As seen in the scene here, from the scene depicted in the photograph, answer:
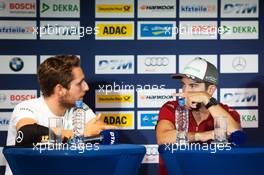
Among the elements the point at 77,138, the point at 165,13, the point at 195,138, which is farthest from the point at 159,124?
the point at 165,13

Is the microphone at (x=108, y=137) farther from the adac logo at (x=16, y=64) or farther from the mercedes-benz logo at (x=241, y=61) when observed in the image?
the mercedes-benz logo at (x=241, y=61)

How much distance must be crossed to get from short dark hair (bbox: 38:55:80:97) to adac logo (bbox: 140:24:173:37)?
0.88 metres

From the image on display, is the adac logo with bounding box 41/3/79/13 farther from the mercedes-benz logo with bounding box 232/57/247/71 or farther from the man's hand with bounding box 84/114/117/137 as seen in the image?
the man's hand with bounding box 84/114/117/137

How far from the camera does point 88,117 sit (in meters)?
3.05

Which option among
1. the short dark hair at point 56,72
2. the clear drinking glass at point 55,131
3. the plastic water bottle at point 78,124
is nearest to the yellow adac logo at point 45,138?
the clear drinking glass at point 55,131

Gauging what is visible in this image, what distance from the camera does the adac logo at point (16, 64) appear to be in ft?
11.9

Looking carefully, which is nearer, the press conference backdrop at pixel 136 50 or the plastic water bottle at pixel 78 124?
the plastic water bottle at pixel 78 124

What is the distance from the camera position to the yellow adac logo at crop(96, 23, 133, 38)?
3.64 metres

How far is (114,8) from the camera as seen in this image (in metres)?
3.65

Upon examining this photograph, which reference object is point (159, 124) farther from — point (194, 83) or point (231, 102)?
point (231, 102)

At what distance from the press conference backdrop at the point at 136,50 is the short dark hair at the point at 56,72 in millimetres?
748

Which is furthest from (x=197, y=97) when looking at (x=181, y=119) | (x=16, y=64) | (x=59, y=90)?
(x=16, y=64)

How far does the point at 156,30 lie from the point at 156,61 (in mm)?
210

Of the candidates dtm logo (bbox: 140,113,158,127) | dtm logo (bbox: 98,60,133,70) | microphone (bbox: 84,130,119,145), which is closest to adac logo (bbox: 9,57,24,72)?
dtm logo (bbox: 98,60,133,70)
